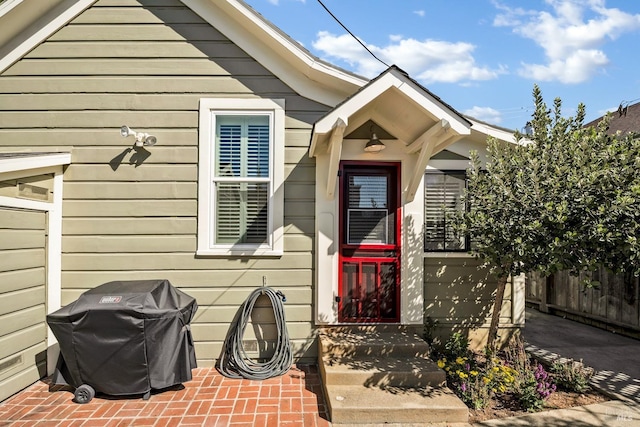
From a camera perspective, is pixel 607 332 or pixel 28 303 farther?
pixel 607 332

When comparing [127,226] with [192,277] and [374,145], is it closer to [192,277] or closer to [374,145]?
[192,277]

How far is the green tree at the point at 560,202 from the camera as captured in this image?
3057 millimetres

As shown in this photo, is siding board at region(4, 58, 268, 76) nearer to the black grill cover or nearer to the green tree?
the black grill cover

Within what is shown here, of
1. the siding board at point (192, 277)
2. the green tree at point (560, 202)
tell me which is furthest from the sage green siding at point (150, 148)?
the green tree at point (560, 202)

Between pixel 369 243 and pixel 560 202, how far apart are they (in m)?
1.95

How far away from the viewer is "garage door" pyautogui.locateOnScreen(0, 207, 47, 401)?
3250 millimetres

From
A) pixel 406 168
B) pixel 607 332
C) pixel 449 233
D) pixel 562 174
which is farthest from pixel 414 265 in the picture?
pixel 607 332

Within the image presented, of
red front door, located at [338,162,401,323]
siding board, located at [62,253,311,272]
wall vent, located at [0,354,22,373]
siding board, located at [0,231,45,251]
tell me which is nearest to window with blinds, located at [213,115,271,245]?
siding board, located at [62,253,311,272]

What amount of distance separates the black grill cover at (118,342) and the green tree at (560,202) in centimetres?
318

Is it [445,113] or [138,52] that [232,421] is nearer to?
[445,113]

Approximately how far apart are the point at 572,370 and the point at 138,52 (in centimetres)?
577

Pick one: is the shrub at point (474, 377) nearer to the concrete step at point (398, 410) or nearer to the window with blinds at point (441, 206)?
the concrete step at point (398, 410)

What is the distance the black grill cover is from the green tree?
10.4 ft

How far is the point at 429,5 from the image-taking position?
595cm
